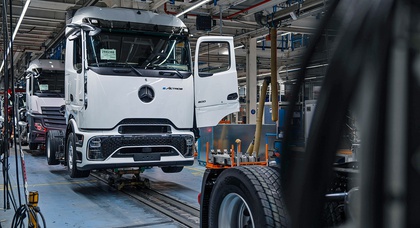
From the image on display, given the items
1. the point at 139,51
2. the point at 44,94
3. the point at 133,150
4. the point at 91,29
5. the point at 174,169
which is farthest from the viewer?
the point at 44,94

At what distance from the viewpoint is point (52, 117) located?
35.3ft

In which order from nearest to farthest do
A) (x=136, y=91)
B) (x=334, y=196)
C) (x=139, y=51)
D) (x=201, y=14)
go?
(x=334, y=196)
(x=136, y=91)
(x=139, y=51)
(x=201, y=14)

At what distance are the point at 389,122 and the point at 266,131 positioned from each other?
32.1 ft

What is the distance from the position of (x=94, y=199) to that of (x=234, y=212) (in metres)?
3.86

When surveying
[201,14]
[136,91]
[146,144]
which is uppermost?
[201,14]

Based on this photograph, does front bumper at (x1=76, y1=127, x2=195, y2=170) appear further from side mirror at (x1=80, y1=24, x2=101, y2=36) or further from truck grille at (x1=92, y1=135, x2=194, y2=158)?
side mirror at (x1=80, y1=24, x2=101, y2=36)

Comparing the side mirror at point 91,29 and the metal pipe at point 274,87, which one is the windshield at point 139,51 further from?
→ the metal pipe at point 274,87

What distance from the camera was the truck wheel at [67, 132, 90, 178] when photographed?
633 cm

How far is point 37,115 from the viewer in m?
11.2

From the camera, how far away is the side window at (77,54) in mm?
6105

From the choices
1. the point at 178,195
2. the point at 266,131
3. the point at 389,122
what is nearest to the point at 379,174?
the point at 389,122

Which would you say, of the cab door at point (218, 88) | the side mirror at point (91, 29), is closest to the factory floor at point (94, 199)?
the cab door at point (218, 88)

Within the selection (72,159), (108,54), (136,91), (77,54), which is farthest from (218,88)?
(72,159)

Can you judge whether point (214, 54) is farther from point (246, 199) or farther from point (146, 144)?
point (246, 199)
